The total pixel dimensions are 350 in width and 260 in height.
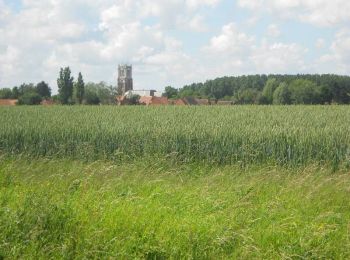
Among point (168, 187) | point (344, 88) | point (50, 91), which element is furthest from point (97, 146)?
point (344, 88)

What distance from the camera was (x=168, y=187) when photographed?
868 centimetres

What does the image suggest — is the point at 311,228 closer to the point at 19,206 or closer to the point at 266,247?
the point at 266,247

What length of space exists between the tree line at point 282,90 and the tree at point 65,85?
3542 centimetres

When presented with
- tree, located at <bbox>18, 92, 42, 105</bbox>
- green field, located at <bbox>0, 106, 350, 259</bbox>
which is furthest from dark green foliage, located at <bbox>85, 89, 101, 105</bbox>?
green field, located at <bbox>0, 106, 350, 259</bbox>

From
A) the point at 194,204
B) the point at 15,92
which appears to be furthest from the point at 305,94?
the point at 194,204

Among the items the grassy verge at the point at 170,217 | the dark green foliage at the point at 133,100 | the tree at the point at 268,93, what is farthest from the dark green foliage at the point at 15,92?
the grassy verge at the point at 170,217

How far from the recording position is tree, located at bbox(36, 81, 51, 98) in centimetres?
9350

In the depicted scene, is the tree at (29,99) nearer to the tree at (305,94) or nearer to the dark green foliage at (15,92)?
the dark green foliage at (15,92)

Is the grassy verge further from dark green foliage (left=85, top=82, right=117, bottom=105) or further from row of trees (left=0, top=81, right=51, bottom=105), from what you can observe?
dark green foliage (left=85, top=82, right=117, bottom=105)

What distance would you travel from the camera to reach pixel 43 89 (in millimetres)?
94375

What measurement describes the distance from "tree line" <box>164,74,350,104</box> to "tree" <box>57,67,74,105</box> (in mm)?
35415

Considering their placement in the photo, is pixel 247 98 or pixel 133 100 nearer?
pixel 133 100

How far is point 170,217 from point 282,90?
80196 mm

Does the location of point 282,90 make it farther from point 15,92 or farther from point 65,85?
point 15,92
